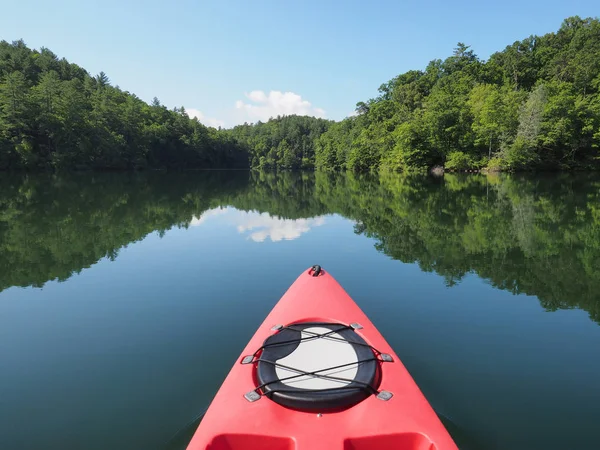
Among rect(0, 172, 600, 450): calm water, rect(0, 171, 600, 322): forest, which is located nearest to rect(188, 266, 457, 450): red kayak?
rect(0, 172, 600, 450): calm water

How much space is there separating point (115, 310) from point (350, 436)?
4.85 m

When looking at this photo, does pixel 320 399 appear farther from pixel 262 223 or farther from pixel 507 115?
pixel 507 115

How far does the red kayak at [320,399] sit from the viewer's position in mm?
2143

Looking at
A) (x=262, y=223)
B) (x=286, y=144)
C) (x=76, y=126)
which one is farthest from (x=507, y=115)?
(x=286, y=144)

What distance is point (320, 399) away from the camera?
2.38 meters

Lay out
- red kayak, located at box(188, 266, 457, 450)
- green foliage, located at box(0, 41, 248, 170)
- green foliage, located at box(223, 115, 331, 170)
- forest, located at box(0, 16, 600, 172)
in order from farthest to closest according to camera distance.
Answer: green foliage, located at box(223, 115, 331, 170) < green foliage, located at box(0, 41, 248, 170) < forest, located at box(0, 16, 600, 172) < red kayak, located at box(188, 266, 457, 450)

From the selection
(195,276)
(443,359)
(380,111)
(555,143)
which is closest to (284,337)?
(443,359)

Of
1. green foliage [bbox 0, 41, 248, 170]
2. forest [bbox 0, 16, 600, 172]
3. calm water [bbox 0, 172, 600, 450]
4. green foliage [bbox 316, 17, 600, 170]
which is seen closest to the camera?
calm water [bbox 0, 172, 600, 450]

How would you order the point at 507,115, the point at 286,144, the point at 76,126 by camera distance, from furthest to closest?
1. the point at 286,144
2. the point at 76,126
3. the point at 507,115

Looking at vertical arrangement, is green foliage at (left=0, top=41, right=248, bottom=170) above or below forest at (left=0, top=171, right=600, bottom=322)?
above

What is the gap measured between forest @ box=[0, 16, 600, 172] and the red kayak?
40.2 metres

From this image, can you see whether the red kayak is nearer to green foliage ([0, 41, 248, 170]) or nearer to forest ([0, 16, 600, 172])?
forest ([0, 16, 600, 172])

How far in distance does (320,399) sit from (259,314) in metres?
3.21

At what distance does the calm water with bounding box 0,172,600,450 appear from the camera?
3242 millimetres
